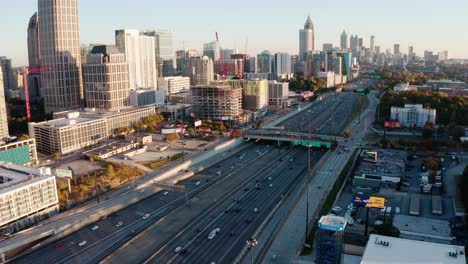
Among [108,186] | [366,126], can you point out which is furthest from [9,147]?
[366,126]

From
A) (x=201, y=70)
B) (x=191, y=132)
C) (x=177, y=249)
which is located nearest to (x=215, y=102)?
(x=191, y=132)

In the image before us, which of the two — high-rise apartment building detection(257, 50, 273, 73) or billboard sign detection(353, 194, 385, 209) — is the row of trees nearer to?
billboard sign detection(353, 194, 385, 209)

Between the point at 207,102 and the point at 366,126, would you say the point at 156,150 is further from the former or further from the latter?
the point at 366,126

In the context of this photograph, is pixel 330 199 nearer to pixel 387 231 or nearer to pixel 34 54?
pixel 387 231

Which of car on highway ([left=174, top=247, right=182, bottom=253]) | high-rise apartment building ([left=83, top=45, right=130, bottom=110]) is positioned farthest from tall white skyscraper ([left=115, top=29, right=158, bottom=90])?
car on highway ([left=174, top=247, right=182, bottom=253])

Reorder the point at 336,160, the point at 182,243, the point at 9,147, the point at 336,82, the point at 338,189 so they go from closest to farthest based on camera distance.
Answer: the point at 182,243 < the point at 338,189 < the point at 9,147 < the point at 336,160 < the point at 336,82

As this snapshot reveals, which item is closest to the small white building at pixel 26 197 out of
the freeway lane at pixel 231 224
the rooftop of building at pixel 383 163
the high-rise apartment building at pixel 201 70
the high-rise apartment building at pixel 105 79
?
the freeway lane at pixel 231 224
